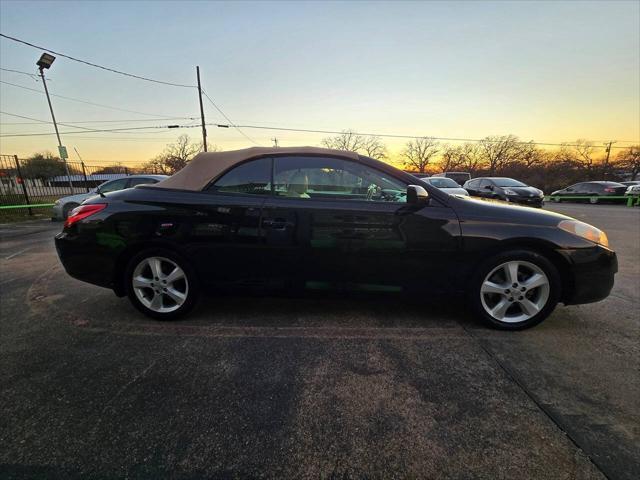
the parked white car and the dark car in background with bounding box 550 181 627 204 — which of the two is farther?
the dark car in background with bounding box 550 181 627 204

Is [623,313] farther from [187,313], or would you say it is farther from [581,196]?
[581,196]

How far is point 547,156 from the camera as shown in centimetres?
5506

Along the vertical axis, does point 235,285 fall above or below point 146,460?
above

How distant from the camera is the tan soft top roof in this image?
9.04 ft

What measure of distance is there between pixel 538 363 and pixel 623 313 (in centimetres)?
162

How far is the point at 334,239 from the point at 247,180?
92 cm

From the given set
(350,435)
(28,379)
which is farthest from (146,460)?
(28,379)

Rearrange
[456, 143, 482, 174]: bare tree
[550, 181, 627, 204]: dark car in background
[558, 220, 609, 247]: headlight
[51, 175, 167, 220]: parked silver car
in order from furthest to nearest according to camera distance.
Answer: [456, 143, 482, 174]: bare tree → [550, 181, 627, 204]: dark car in background → [51, 175, 167, 220]: parked silver car → [558, 220, 609, 247]: headlight

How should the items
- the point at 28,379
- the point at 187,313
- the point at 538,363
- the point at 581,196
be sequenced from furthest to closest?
1. the point at 581,196
2. the point at 187,313
3. the point at 538,363
4. the point at 28,379

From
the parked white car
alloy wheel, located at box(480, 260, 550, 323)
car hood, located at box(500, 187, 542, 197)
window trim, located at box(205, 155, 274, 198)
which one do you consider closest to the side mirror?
alloy wheel, located at box(480, 260, 550, 323)

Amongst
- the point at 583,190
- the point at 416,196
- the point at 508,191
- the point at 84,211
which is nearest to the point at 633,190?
the point at 583,190

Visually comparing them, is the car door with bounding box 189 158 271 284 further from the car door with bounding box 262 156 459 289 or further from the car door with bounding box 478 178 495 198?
the car door with bounding box 478 178 495 198

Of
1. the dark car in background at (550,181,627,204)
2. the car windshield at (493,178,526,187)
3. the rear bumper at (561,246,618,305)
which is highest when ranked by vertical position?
the rear bumper at (561,246,618,305)

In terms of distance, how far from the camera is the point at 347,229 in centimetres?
259
